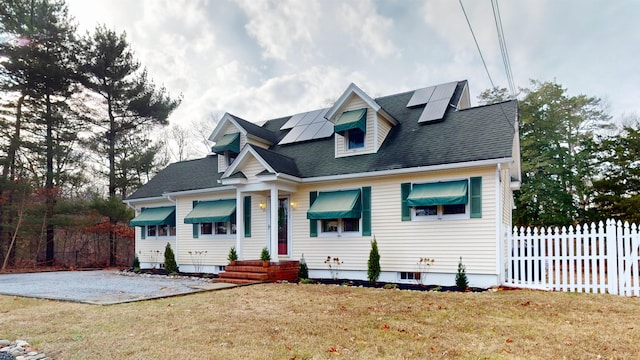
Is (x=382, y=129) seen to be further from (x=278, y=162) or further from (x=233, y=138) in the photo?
(x=233, y=138)

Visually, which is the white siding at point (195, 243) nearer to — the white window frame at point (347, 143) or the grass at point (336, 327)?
the white window frame at point (347, 143)

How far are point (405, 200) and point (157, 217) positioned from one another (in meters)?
10.5

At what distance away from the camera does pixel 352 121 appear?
12.1 m

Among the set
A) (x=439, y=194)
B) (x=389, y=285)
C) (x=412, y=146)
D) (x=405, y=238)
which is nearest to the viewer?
(x=439, y=194)

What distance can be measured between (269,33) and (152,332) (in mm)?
12876

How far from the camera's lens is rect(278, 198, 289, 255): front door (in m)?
12.9

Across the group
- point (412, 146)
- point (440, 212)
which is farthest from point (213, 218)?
point (440, 212)

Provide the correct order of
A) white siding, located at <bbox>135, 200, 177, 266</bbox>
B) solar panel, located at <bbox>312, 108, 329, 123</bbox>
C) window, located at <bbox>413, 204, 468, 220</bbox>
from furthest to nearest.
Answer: white siding, located at <bbox>135, 200, 177, 266</bbox>, solar panel, located at <bbox>312, 108, 329, 123</bbox>, window, located at <bbox>413, 204, 468, 220</bbox>

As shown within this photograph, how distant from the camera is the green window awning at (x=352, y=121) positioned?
12094 mm

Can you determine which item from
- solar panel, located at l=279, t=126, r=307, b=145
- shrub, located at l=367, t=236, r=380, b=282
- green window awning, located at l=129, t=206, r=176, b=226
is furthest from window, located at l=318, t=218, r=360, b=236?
green window awning, located at l=129, t=206, r=176, b=226

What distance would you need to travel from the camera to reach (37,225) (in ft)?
64.6

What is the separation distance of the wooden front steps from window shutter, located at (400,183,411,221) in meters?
3.93

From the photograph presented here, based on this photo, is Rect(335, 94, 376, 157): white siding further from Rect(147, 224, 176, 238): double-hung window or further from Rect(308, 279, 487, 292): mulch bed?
Rect(147, 224, 176, 238): double-hung window

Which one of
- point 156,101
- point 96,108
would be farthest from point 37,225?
point 156,101
